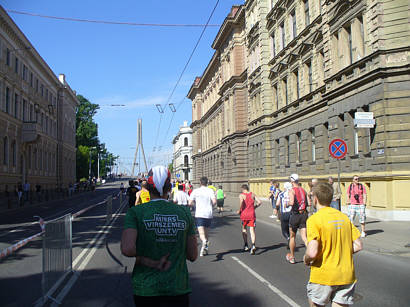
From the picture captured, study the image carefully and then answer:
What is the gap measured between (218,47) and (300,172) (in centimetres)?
2813

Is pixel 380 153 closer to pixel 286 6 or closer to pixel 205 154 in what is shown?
pixel 286 6

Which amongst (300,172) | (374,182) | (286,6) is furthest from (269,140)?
(374,182)

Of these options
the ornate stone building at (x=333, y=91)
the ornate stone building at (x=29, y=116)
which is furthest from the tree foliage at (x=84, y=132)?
the ornate stone building at (x=333, y=91)

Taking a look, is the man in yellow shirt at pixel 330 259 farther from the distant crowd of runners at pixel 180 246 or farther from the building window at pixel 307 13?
the building window at pixel 307 13

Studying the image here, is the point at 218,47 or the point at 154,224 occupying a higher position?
the point at 218,47

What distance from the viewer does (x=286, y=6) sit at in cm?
2858

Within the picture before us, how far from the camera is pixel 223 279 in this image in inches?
296

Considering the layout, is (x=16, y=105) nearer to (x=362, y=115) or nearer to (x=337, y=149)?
(x=337, y=149)

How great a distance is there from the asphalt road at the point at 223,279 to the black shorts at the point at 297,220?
2.46 ft

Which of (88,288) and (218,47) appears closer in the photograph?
(88,288)

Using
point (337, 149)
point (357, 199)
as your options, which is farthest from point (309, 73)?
point (357, 199)

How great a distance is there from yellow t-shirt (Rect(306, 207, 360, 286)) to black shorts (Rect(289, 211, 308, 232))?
17.5 feet

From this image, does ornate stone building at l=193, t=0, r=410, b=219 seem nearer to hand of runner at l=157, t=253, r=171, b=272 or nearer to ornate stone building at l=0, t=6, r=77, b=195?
hand of runner at l=157, t=253, r=171, b=272

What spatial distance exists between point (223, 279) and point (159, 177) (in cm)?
474
